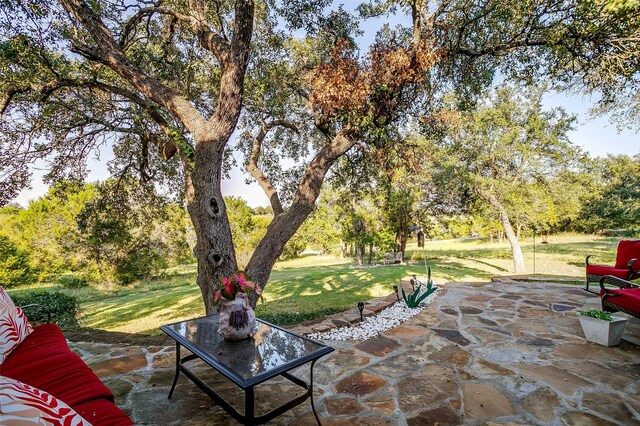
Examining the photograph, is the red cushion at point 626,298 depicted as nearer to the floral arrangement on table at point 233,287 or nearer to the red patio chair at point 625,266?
the red patio chair at point 625,266

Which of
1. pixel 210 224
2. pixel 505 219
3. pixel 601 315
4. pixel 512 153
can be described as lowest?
pixel 601 315

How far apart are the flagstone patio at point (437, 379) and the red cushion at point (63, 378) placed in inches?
23.1

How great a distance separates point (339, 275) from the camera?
33.1 feet

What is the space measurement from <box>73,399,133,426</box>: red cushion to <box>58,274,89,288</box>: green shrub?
13.8m

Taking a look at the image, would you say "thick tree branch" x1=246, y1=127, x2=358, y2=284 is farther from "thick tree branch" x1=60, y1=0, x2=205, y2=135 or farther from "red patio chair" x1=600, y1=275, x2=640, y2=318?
"red patio chair" x1=600, y1=275, x2=640, y2=318

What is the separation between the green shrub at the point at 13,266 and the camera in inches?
452

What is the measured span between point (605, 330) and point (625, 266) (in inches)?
99.5

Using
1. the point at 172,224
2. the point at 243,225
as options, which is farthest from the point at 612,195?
the point at 172,224

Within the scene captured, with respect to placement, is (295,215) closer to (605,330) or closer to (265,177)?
(265,177)

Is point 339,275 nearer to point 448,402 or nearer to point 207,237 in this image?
point 207,237

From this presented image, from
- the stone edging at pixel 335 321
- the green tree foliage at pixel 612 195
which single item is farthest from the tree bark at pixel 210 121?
the green tree foliage at pixel 612 195

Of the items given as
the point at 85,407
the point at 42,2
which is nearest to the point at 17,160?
the point at 42,2

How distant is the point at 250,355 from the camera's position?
6.17 ft

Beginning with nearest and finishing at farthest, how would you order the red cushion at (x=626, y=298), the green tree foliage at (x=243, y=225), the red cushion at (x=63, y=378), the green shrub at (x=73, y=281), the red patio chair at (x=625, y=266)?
the red cushion at (x=63, y=378)
the red cushion at (x=626, y=298)
the red patio chair at (x=625, y=266)
the green shrub at (x=73, y=281)
the green tree foliage at (x=243, y=225)
